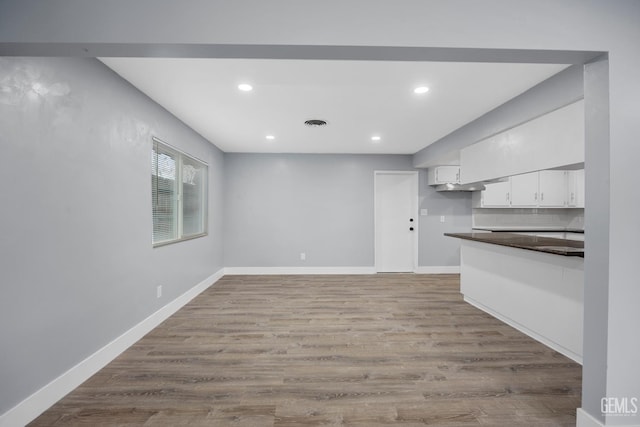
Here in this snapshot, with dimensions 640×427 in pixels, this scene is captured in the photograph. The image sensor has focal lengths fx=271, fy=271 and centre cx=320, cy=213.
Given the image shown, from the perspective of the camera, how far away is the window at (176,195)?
3.12 meters

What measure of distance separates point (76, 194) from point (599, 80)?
11.0ft

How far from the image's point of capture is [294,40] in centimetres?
135

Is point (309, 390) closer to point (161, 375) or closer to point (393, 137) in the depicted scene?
point (161, 375)

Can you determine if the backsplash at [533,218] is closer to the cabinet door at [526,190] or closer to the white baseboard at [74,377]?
the cabinet door at [526,190]

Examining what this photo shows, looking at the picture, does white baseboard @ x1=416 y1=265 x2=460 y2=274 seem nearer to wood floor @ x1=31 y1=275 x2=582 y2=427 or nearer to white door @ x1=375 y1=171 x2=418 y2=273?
white door @ x1=375 y1=171 x2=418 y2=273

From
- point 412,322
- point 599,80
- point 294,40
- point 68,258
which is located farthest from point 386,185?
point 68,258

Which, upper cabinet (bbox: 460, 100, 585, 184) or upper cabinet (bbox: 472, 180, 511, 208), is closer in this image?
upper cabinet (bbox: 460, 100, 585, 184)

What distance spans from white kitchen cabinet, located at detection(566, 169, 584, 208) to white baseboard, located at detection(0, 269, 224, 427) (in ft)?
22.5

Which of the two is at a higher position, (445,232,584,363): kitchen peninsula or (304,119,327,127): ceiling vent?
(304,119,327,127): ceiling vent

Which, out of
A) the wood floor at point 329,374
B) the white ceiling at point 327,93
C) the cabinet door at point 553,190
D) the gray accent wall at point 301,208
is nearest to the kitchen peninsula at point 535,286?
the wood floor at point 329,374

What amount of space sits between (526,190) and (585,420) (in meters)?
4.58

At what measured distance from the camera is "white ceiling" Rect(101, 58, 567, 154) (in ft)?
7.20

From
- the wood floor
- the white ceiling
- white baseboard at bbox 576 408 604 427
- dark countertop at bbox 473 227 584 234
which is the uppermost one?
the white ceiling

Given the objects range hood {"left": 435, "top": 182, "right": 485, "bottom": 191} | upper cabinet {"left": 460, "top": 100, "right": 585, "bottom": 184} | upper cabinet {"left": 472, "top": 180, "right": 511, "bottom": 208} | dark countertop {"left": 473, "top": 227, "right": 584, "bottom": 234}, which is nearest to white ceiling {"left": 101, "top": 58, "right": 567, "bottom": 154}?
upper cabinet {"left": 460, "top": 100, "right": 585, "bottom": 184}
